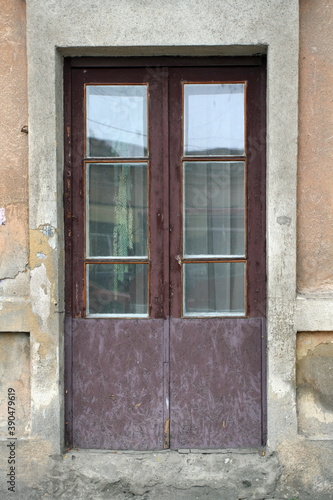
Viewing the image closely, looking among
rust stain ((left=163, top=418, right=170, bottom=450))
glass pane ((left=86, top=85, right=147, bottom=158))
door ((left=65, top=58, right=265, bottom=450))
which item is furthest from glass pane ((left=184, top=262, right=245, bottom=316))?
glass pane ((left=86, top=85, right=147, bottom=158))

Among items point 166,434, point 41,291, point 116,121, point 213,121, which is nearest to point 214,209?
point 213,121

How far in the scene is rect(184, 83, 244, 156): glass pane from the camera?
366cm

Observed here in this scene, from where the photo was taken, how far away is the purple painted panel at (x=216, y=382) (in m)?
3.65

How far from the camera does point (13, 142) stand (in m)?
3.56

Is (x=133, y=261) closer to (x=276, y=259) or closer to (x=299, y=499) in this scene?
(x=276, y=259)

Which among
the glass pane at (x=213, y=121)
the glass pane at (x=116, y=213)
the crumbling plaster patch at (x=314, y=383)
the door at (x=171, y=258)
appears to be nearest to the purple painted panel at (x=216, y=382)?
the door at (x=171, y=258)

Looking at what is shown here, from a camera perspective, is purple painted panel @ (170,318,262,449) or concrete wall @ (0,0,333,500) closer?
concrete wall @ (0,0,333,500)

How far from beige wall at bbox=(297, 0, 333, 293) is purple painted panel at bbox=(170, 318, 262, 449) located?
0.54 meters

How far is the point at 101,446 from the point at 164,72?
2583 millimetres

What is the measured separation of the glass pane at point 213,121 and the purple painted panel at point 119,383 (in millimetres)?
1238

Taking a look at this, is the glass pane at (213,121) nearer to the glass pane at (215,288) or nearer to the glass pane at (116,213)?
the glass pane at (116,213)

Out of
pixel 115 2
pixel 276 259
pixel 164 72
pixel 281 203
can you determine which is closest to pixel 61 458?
pixel 276 259

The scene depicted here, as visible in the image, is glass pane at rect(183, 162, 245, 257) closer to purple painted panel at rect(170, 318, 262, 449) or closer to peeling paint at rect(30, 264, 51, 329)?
purple painted panel at rect(170, 318, 262, 449)

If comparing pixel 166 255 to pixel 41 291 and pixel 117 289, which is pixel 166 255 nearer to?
pixel 117 289
